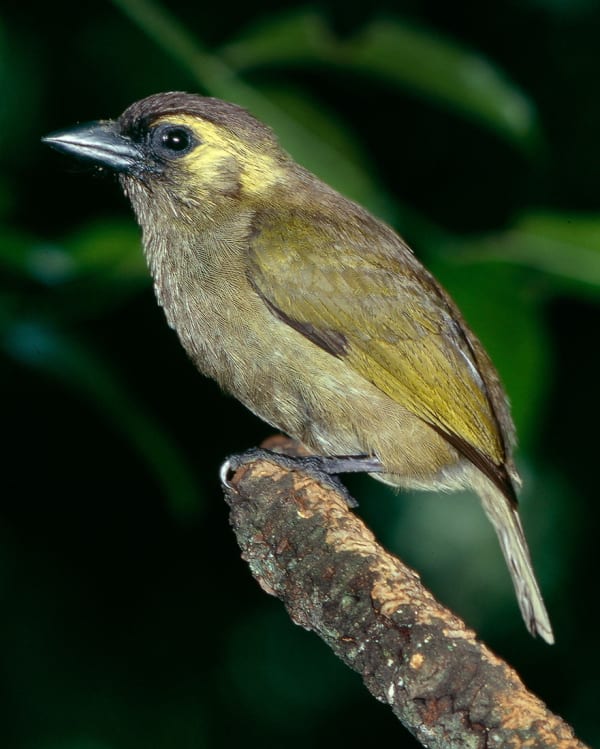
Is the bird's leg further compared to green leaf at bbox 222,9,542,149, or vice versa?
green leaf at bbox 222,9,542,149

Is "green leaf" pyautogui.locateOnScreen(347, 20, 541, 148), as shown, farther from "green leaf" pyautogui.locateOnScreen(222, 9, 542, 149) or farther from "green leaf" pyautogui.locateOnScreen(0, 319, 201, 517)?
"green leaf" pyautogui.locateOnScreen(0, 319, 201, 517)

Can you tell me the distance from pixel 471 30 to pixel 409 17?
4.71ft

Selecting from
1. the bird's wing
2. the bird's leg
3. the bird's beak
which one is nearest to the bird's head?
the bird's beak

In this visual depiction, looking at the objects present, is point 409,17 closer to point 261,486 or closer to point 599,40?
point 599,40

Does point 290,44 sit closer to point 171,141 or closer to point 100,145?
point 171,141

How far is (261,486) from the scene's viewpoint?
3430 mm

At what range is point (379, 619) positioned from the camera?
9.17 feet

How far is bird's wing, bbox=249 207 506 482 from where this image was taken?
162 inches

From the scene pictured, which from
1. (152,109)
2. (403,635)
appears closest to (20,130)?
(152,109)

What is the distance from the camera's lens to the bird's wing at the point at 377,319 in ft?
13.5

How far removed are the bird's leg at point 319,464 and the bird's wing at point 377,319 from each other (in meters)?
0.25

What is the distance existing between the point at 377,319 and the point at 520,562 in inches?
40.1

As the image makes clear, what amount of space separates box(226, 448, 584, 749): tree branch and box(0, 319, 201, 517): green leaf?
1034mm

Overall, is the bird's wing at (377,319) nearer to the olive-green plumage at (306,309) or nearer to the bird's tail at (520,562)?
the olive-green plumage at (306,309)
